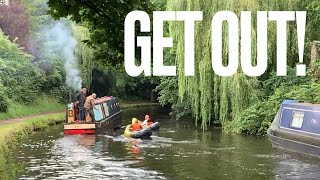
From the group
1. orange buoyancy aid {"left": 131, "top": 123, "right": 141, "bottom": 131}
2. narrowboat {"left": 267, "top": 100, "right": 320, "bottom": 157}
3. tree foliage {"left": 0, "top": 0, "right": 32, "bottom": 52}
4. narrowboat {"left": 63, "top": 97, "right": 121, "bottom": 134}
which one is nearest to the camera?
narrowboat {"left": 267, "top": 100, "right": 320, "bottom": 157}

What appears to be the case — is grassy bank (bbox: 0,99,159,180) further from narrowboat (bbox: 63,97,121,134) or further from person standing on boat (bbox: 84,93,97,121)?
person standing on boat (bbox: 84,93,97,121)

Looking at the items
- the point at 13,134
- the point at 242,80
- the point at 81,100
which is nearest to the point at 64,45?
the point at 81,100

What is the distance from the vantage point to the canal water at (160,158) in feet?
41.5

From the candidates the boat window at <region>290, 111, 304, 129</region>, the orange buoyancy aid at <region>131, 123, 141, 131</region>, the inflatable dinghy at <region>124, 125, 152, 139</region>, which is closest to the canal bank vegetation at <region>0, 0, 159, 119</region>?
the orange buoyancy aid at <region>131, 123, 141, 131</region>

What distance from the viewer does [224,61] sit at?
20875 mm

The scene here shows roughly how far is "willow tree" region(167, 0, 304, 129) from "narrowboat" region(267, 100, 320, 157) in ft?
12.2

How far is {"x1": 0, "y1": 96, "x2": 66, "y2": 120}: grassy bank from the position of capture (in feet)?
88.2

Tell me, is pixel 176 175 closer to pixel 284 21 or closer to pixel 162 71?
pixel 284 21

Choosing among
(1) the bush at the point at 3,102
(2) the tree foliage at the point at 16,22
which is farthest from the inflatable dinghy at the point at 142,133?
(2) the tree foliage at the point at 16,22

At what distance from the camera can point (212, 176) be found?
1236cm

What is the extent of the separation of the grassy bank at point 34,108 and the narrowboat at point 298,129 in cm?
1430

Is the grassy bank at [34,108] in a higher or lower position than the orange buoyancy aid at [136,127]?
higher

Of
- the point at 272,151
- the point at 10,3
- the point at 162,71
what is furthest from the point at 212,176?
the point at 10,3

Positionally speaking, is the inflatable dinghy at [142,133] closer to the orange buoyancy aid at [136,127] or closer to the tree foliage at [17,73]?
the orange buoyancy aid at [136,127]
